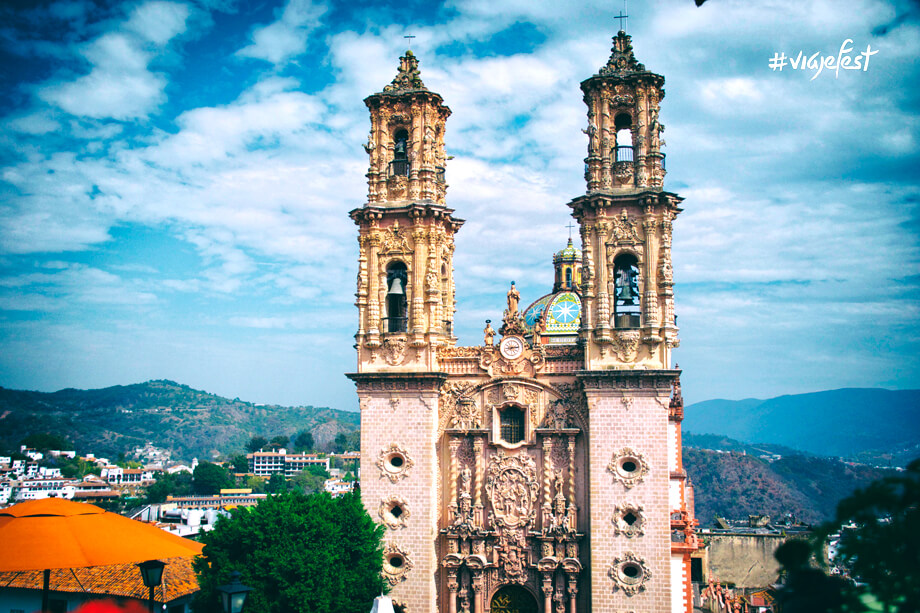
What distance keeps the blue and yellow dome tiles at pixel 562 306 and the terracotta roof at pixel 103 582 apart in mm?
16915

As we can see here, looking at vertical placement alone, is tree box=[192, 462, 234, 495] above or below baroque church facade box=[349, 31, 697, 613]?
below

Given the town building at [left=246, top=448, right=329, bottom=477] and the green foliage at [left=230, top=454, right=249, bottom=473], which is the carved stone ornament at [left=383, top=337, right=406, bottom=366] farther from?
the town building at [left=246, top=448, right=329, bottom=477]

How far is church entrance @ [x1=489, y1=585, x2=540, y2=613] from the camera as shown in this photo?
1079 inches

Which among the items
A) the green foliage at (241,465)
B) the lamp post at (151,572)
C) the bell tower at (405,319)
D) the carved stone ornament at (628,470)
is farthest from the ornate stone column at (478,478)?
the green foliage at (241,465)

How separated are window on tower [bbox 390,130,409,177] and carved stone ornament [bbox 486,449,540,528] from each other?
37.5 ft

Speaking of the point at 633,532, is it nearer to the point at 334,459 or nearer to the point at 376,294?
the point at 376,294

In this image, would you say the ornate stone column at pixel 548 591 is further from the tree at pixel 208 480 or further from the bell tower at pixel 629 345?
the tree at pixel 208 480

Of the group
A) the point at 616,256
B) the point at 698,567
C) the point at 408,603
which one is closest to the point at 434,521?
the point at 408,603

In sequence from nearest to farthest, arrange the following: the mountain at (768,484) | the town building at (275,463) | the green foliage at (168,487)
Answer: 1. the green foliage at (168,487)
2. the mountain at (768,484)
3. the town building at (275,463)

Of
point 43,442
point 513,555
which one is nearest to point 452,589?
point 513,555

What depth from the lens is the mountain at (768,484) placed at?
140 meters

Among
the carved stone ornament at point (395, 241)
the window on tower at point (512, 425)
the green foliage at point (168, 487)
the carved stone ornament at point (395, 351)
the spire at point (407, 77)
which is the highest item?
the spire at point (407, 77)

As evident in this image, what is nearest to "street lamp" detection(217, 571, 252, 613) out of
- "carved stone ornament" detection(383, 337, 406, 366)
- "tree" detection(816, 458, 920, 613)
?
"tree" detection(816, 458, 920, 613)

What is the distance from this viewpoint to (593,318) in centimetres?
2798
